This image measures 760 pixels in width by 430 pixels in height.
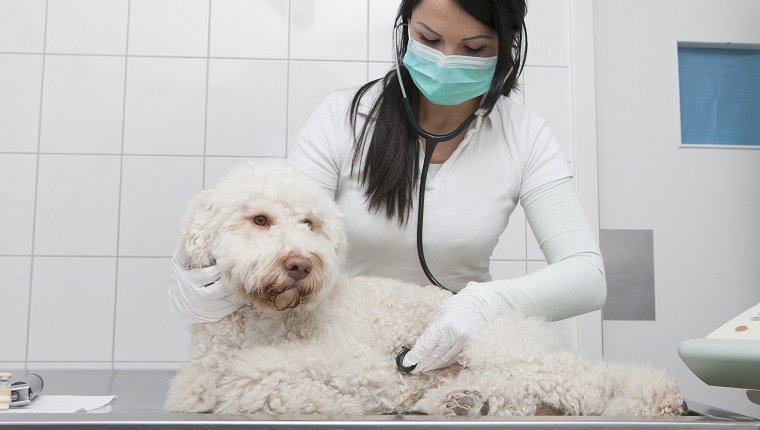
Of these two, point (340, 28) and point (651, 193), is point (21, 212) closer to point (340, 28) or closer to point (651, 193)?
point (340, 28)

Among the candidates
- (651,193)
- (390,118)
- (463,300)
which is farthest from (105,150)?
(651,193)

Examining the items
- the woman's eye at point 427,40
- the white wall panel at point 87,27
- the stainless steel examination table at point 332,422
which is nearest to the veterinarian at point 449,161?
the woman's eye at point 427,40

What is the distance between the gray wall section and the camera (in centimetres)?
231

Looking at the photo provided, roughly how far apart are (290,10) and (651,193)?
143cm

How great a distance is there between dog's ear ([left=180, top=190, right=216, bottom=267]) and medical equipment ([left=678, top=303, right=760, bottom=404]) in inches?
26.6

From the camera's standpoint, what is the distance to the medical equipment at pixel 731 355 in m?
0.77

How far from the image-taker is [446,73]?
1.25m

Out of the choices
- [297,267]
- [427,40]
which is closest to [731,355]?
[297,267]

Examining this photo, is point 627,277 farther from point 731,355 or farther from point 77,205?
point 77,205

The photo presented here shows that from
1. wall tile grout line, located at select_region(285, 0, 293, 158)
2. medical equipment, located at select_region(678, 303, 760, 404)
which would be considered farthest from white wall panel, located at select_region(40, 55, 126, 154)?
medical equipment, located at select_region(678, 303, 760, 404)

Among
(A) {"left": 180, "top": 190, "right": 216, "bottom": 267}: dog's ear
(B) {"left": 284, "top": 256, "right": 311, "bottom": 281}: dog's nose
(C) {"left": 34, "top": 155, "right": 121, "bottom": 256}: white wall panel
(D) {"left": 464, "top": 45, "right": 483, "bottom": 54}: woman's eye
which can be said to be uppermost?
(D) {"left": 464, "top": 45, "right": 483, "bottom": 54}: woman's eye

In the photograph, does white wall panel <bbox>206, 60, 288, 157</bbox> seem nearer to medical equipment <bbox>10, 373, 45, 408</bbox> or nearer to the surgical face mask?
the surgical face mask

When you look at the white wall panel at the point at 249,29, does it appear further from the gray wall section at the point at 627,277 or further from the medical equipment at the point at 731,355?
the medical equipment at the point at 731,355

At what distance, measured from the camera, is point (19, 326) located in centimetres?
206
